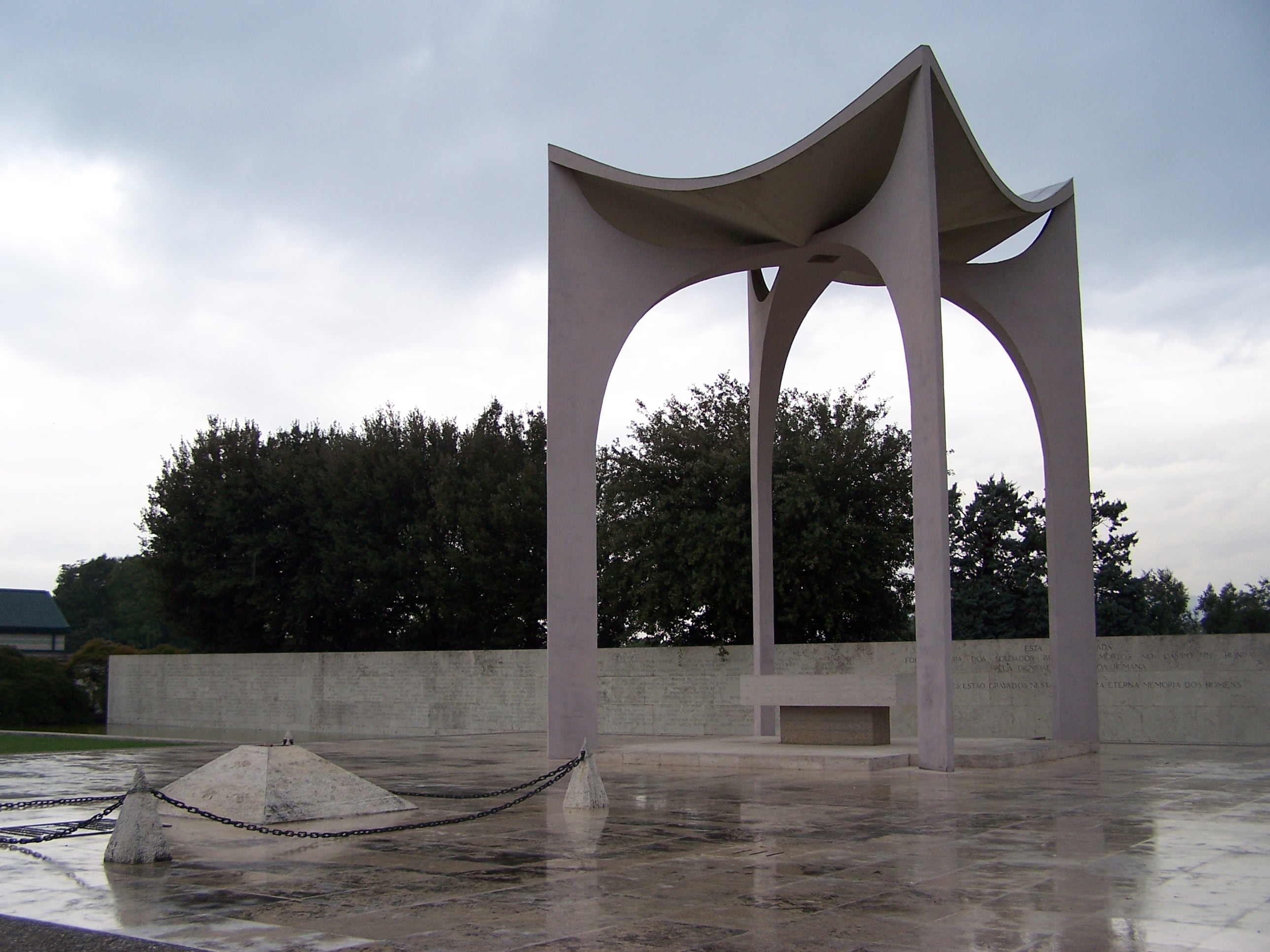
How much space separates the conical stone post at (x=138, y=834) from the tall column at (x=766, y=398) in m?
10.8

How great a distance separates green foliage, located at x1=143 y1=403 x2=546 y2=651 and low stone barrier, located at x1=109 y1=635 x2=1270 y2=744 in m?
3.91

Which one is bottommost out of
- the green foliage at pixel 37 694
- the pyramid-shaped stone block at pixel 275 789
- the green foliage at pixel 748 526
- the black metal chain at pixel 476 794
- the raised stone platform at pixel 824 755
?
the green foliage at pixel 37 694

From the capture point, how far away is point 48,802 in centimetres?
879

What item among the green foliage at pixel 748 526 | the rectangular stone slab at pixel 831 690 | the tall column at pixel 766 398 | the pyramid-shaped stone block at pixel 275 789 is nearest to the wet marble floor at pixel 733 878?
the pyramid-shaped stone block at pixel 275 789

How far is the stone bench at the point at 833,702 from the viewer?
13.2 m

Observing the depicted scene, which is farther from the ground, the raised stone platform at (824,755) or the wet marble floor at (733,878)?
the wet marble floor at (733,878)

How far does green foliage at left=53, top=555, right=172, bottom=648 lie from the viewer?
64.1 metres

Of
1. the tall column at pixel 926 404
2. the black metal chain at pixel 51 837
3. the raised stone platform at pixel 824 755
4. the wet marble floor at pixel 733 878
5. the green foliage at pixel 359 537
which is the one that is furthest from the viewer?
the green foliage at pixel 359 537

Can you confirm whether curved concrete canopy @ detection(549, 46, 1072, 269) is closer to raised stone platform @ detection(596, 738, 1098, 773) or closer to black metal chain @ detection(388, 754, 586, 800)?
raised stone platform @ detection(596, 738, 1098, 773)

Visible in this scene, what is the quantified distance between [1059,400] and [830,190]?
176 inches

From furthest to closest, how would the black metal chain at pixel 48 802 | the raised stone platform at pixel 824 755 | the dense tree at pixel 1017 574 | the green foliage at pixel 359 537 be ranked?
1. the green foliage at pixel 359 537
2. the dense tree at pixel 1017 574
3. the raised stone platform at pixel 824 755
4. the black metal chain at pixel 48 802

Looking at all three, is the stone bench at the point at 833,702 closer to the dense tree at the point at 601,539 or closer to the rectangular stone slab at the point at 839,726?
the rectangular stone slab at the point at 839,726

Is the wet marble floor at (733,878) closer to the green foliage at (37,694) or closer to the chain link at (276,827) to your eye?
the chain link at (276,827)

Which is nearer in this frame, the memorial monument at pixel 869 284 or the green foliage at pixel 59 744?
the memorial monument at pixel 869 284
